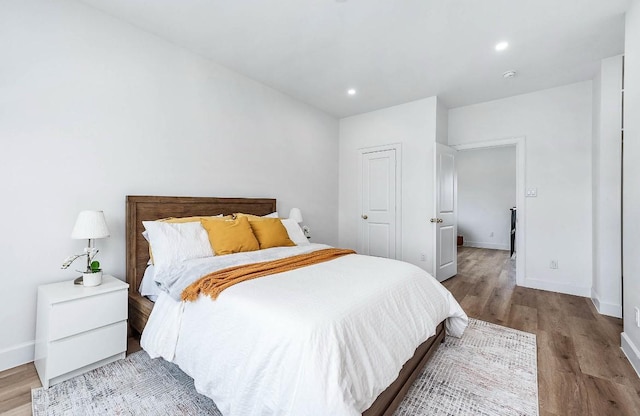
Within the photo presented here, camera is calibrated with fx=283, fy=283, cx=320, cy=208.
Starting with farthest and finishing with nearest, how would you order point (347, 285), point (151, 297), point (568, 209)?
point (568, 209) → point (151, 297) → point (347, 285)

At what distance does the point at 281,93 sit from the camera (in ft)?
12.7

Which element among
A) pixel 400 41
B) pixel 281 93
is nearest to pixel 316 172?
pixel 281 93

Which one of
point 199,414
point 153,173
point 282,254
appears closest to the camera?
point 199,414

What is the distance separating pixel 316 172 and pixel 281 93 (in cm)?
128

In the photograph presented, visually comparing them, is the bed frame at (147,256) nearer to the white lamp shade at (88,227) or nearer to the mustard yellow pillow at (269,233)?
the white lamp shade at (88,227)

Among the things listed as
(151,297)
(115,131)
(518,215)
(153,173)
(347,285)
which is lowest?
(151,297)

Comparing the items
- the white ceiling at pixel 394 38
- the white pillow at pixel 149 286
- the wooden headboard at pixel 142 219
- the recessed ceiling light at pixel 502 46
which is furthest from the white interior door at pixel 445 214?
the white pillow at pixel 149 286

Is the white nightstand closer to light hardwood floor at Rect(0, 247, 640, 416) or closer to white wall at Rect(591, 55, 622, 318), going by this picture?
light hardwood floor at Rect(0, 247, 640, 416)

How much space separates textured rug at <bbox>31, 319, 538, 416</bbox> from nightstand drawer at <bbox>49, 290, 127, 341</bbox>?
0.33m

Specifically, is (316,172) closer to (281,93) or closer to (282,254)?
(281,93)

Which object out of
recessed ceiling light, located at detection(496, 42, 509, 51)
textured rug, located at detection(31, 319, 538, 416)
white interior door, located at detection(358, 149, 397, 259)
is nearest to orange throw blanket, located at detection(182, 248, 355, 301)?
textured rug, located at detection(31, 319, 538, 416)

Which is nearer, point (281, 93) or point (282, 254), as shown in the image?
point (282, 254)

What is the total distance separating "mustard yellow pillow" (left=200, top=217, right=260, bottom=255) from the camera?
7.82 feet

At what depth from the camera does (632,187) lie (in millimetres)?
2029
